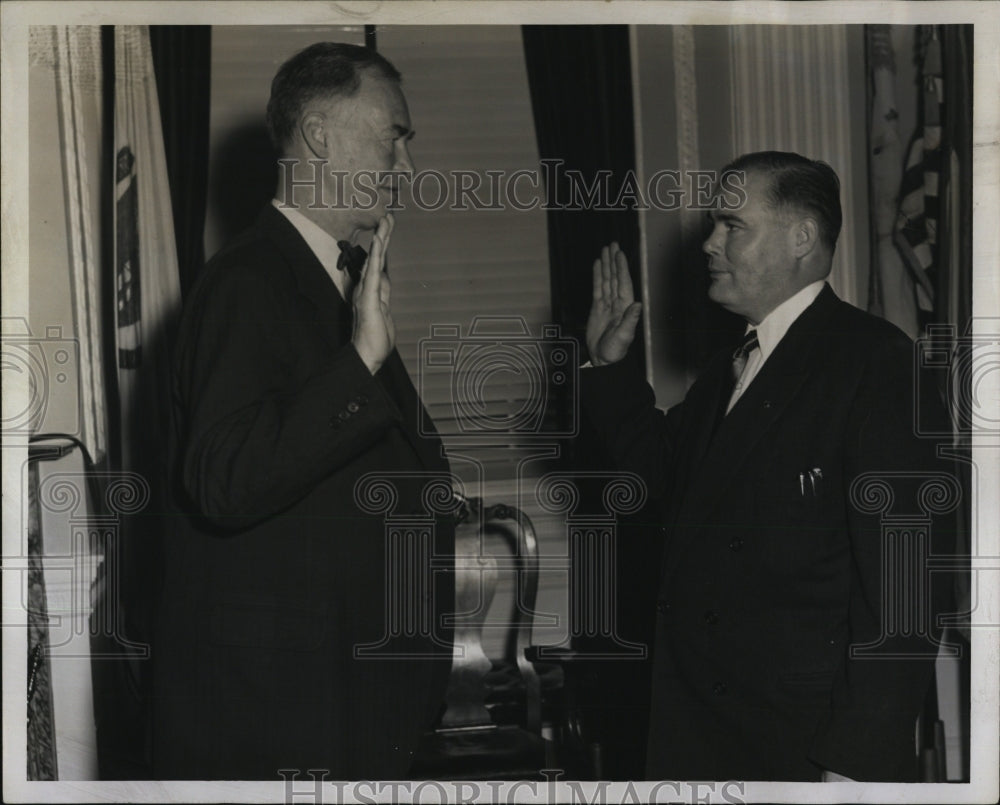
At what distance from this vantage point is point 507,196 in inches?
106

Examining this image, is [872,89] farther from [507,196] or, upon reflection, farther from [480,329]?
[480,329]

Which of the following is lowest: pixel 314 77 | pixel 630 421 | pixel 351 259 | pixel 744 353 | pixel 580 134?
pixel 630 421

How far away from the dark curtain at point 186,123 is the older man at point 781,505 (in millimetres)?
914

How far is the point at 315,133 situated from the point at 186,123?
29cm

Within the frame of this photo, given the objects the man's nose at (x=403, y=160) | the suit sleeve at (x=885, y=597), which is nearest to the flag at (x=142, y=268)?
the man's nose at (x=403, y=160)

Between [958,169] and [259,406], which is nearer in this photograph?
[259,406]

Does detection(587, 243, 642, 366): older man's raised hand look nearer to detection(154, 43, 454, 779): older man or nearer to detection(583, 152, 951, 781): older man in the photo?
detection(583, 152, 951, 781): older man

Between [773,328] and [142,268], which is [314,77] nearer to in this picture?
[142,268]

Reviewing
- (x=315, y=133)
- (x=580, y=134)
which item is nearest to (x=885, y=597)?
(x=580, y=134)

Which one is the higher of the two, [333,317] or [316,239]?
[316,239]

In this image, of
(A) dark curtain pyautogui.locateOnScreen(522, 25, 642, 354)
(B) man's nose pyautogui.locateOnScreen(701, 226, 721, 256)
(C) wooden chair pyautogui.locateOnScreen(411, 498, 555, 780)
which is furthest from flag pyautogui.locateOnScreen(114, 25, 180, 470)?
(B) man's nose pyautogui.locateOnScreen(701, 226, 721, 256)

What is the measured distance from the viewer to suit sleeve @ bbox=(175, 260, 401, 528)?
254 centimetres

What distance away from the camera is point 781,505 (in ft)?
8.50

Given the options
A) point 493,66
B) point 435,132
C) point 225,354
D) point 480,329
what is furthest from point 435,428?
point 493,66
